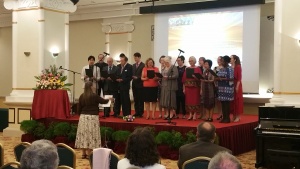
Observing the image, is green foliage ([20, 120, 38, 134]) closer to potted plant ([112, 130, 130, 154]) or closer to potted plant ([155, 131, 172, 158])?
potted plant ([112, 130, 130, 154])

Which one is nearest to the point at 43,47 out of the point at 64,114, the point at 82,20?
the point at 64,114

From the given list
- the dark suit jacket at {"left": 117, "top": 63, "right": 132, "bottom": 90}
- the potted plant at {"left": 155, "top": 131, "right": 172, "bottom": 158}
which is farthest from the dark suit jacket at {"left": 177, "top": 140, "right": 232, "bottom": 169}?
the dark suit jacket at {"left": 117, "top": 63, "right": 132, "bottom": 90}

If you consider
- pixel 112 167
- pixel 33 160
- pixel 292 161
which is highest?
pixel 33 160

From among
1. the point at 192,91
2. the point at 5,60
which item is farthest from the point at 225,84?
the point at 5,60

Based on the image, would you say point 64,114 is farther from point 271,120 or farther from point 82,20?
point 82,20

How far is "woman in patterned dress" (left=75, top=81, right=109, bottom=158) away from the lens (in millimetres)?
6895

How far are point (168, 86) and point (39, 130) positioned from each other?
3.07 metres

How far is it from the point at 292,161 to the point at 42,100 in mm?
5548

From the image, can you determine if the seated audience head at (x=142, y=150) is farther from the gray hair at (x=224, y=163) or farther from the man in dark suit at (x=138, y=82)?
the man in dark suit at (x=138, y=82)

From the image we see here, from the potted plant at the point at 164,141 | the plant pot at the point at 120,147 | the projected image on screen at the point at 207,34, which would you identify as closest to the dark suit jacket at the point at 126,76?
the plant pot at the point at 120,147

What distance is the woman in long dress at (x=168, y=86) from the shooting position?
8430 mm

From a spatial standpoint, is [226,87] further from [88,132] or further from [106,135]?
[88,132]

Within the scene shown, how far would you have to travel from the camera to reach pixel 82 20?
1460cm

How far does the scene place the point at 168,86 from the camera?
8.52 m
